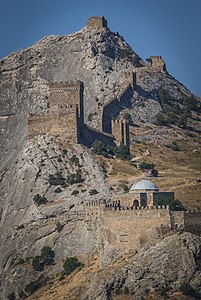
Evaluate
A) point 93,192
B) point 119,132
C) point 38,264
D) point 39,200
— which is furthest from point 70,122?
point 38,264

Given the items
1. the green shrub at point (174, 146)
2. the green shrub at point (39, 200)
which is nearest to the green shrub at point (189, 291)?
the green shrub at point (39, 200)

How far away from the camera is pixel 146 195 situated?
387ft

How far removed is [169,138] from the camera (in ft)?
528

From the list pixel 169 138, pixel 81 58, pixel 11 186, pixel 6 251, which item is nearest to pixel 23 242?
pixel 6 251

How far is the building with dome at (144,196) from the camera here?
4597 inches

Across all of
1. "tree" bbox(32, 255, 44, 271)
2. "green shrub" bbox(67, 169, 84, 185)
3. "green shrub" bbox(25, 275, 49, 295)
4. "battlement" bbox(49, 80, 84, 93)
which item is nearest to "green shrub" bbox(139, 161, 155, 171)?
"green shrub" bbox(67, 169, 84, 185)

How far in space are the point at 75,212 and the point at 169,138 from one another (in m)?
40.3

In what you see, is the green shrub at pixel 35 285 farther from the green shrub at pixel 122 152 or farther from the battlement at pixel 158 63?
the battlement at pixel 158 63

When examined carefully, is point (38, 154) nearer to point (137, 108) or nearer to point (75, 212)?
point (75, 212)

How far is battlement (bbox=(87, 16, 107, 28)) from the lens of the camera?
571 feet

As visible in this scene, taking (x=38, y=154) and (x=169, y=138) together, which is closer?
(x=38, y=154)

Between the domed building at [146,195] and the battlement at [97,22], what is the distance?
5712 centimetres

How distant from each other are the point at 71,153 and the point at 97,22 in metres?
40.1

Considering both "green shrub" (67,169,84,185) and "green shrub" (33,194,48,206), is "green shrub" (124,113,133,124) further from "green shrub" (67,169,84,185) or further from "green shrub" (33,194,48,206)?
"green shrub" (33,194,48,206)
